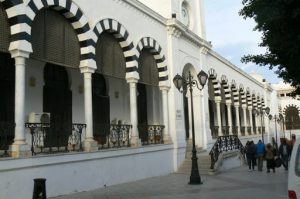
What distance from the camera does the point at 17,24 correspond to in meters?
9.94

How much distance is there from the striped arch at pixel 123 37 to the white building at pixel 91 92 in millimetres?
37

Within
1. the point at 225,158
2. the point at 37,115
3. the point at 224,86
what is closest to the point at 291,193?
the point at 37,115

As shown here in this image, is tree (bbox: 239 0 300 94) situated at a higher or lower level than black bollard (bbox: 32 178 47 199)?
higher

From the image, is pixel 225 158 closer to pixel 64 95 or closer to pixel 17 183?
pixel 64 95

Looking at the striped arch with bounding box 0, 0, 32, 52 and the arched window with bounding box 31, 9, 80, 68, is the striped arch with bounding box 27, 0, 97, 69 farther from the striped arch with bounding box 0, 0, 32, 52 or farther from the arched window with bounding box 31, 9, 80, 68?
the striped arch with bounding box 0, 0, 32, 52

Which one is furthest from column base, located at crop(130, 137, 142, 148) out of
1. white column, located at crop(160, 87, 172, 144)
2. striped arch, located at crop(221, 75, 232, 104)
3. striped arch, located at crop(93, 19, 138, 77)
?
striped arch, located at crop(221, 75, 232, 104)

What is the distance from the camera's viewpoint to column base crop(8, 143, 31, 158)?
952 centimetres

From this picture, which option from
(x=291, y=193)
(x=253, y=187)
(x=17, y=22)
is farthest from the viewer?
(x=253, y=187)

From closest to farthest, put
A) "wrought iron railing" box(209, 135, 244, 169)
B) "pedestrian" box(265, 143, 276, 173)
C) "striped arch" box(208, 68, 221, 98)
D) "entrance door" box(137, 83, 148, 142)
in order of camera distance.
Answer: "pedestrian" box(265, 143, 276, 173) → "wrought iron railing" box(209, 135, 244, 169) → "entrance door" box(137, 83, 148, 142) → "striped arch" box(208, 68, 221, 98)

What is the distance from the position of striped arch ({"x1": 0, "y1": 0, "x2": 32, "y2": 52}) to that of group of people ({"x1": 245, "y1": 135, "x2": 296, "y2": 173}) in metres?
10.5

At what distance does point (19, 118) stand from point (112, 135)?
14.6 ft

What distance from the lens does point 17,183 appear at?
9367 mm

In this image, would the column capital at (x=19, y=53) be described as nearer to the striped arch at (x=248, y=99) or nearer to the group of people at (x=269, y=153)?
the group of people at (x=269, y=153)

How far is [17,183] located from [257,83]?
1196 inches
